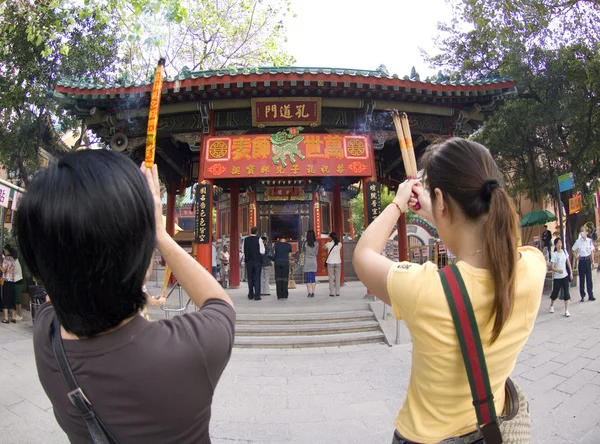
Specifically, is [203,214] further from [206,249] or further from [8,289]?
[8,289]

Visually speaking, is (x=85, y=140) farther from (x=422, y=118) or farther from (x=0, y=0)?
(x=422, y=118)

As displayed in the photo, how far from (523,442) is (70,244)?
1.24 meters

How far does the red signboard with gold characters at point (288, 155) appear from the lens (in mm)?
7316

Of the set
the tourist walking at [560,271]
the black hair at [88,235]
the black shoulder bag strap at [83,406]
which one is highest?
the black hair at [88,235]

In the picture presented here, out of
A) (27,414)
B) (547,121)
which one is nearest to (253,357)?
(27,414)

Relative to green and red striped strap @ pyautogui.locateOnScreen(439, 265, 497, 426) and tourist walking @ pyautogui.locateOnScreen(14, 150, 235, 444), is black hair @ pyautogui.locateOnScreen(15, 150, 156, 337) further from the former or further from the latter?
green and red striped strap @ pyautogui.locateOnScreen(439, 265, 497, 426)

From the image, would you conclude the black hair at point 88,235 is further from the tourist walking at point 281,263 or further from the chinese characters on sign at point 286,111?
the tourist walking at point 281,263

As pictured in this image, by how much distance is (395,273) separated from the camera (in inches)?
40.0

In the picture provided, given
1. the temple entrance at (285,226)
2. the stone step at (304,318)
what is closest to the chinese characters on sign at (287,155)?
the stone step at (304,318)

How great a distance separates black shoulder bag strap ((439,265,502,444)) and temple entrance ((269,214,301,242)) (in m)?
13.6

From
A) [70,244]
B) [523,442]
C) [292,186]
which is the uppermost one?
[292,186]

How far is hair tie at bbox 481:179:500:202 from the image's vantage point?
3.36 feet

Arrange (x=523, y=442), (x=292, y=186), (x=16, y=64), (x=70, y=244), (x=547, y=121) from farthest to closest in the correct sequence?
1. (x=292, y=186)
2. (x=547, y=121)
3. (x=16, y=64)
4. (x=523, y=442)
5. (x=70, y=244)

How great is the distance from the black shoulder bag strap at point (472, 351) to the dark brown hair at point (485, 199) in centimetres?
9
